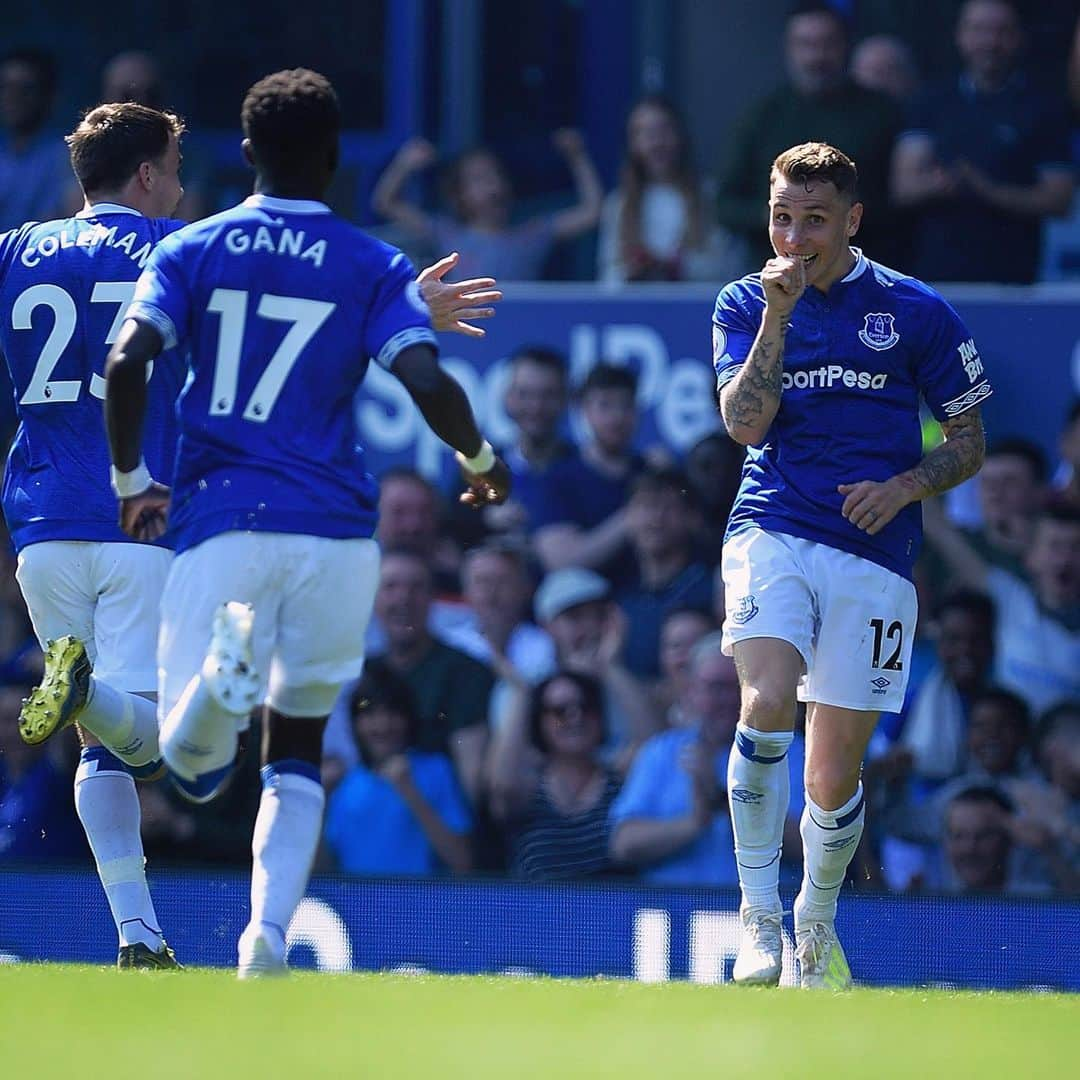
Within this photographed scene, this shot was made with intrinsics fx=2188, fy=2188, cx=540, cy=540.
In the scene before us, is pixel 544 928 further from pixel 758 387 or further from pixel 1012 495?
pixel 1012 495

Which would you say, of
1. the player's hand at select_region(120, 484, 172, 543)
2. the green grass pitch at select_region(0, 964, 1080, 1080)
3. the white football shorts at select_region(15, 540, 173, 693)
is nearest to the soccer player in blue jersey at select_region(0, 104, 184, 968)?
the white football shorts at select_region(15, 540, 173, 693)

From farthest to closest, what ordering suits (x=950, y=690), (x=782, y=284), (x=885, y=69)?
(x=885, y=69), (x=950, y=690), (x=782, y=284)

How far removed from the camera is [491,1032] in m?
4.70

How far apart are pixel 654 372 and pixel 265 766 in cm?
616

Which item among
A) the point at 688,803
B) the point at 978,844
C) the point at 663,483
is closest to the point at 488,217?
the point at 663,483

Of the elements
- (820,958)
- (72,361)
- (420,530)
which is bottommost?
(820,958)

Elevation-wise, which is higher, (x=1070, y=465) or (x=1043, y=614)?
(x=1070, y=465)

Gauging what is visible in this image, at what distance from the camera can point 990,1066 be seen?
14.4ft

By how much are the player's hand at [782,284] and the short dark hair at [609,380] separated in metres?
4.82

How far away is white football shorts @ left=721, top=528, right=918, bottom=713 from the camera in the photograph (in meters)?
6.54

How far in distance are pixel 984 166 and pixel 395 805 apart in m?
4.33

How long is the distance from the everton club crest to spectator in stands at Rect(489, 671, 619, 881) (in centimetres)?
409

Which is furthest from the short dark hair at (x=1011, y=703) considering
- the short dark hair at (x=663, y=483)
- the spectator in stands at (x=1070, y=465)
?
the short dark hair at (x=663, y=483)

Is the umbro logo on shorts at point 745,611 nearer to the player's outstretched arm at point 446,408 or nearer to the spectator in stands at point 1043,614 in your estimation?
the player's outstretched arm at point 446,408
